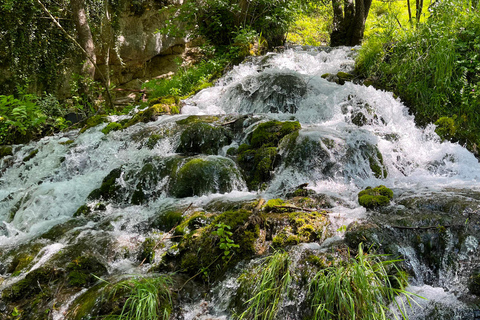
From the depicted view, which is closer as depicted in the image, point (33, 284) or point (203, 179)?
point (33, 284)

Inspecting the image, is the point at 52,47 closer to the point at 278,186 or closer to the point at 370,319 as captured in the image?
the point at 278,186

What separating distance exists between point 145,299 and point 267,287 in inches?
34.5

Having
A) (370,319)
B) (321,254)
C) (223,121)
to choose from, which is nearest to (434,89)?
(223,121)

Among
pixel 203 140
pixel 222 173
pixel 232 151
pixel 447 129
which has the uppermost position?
pixel 447 129

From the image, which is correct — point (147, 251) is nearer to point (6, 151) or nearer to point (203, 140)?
point (203, 140)

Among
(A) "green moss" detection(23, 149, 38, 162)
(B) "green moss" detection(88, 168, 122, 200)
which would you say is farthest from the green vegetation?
(A) "green moss" detection(23, 149, 38, 162)

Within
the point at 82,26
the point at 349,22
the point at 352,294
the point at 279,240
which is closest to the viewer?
the point at 352,294

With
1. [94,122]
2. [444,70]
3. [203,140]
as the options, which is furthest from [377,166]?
[94,122]

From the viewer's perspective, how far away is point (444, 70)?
5449 millimetres

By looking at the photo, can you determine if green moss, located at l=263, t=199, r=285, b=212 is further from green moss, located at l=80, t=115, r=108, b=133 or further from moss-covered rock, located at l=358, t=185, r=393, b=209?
green moss, located at l=80, t=115, r=108, b=133

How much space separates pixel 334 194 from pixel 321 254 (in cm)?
145

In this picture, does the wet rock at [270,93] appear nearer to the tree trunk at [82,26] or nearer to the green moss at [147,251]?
the tree trunk at [82,26]

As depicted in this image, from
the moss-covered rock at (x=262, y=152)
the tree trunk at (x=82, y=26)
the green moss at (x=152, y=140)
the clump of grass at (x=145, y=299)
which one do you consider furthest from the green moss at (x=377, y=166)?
the tree trunk at (x=82, y=26)

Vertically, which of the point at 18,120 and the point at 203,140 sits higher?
the point at 18,120
